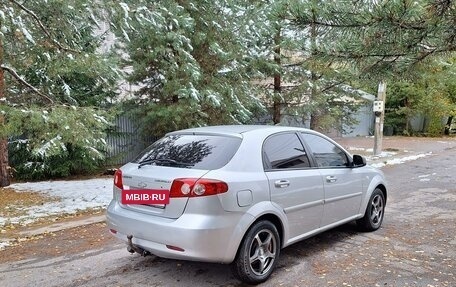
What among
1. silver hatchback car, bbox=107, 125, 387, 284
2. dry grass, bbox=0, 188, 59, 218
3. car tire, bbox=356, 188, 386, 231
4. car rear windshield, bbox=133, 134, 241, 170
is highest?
car rear windshield, bbox=133, 134, 241, 170

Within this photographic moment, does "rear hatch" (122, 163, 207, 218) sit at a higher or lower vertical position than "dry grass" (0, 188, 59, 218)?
higher

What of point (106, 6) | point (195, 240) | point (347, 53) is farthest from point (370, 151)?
point (195, 240)

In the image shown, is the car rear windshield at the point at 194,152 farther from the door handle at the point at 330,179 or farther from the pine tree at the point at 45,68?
the pine tree at the point at 45,68

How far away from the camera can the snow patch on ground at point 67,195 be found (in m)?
7.03

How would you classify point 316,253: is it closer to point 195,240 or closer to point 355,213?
point 355,213

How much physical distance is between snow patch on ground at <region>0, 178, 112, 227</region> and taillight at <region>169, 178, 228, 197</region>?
3.97 m

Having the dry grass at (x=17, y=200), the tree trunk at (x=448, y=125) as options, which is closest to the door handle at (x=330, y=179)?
the dry grass at (x=17, y=200)

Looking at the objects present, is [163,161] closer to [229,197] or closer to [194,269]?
[229,197]

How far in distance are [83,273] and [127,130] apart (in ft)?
28.6

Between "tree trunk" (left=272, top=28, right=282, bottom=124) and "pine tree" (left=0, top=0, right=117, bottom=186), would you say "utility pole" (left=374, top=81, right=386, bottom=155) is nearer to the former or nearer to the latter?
"tree trunk" (left=272, top=28, right=282, bottom=124)

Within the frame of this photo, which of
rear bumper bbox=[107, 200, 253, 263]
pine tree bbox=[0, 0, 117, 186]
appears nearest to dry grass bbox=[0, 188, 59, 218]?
pine tree bbox=[0, 0, 117, 186]

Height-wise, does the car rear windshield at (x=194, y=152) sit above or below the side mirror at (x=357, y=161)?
above

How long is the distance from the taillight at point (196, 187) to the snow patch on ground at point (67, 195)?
3.97m

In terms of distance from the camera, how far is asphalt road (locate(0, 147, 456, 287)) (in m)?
4.19
